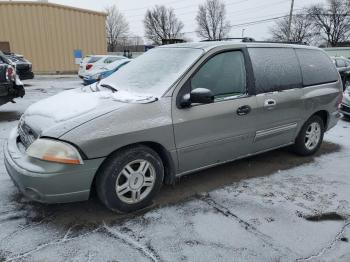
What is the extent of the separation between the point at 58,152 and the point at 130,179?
0.73 meters

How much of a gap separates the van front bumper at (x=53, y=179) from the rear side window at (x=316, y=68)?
3.32m

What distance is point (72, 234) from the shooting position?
300 cm

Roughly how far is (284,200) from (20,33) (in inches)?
1011

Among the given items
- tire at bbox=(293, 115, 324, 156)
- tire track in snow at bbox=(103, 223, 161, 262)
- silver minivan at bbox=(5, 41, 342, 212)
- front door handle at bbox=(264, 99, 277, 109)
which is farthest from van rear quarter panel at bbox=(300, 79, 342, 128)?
tire track in snow at bbox=(103, 223, 161, 262)

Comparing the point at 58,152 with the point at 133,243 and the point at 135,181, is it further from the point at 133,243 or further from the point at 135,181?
the point at 133,243

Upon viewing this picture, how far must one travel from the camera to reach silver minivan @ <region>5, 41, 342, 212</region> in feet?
9.79

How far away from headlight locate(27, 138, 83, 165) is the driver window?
1409 millimetres

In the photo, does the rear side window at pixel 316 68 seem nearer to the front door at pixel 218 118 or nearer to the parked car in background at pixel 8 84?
the front door at pixel 218 118

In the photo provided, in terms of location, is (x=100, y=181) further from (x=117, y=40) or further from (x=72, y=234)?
(x=117, y=40)

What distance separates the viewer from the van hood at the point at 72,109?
3033 millimetres

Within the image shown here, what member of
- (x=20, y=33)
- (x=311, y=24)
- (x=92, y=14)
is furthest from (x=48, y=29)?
(x=311, y=24)

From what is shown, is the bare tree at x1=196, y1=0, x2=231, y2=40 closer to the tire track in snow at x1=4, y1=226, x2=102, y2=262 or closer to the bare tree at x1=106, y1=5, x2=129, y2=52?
the bare tree at x1=106, y1=5, x2=129, y2=52

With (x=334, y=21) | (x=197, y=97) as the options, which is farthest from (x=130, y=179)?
(x=334, y=21)

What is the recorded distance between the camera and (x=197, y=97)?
11.3ft
